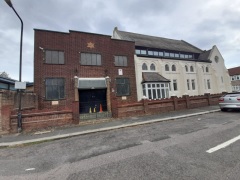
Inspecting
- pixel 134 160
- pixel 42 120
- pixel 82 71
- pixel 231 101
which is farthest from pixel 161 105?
pixel 134 160

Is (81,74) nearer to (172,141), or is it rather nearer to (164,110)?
(164,110)

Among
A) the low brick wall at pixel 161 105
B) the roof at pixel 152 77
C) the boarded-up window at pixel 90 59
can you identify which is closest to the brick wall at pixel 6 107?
the low brick wall at pixel 161 105

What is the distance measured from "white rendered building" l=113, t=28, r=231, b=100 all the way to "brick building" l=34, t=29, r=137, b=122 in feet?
7.89

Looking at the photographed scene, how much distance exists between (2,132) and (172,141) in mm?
9645

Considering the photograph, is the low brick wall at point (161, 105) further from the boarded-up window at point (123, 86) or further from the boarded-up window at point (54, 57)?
the boarded-up window at point (54, 57)

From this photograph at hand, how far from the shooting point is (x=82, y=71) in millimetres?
16656

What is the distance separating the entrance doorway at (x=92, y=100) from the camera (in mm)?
16506

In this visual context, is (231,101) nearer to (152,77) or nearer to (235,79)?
(152,77)

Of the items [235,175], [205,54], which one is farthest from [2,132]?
[205,54]

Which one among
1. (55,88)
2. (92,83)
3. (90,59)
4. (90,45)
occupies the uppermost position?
(90,45)

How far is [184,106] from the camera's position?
15.4 m

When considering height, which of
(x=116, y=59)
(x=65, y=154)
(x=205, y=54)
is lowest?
(x=65, y=154)

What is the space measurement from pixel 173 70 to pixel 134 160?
22372 mm

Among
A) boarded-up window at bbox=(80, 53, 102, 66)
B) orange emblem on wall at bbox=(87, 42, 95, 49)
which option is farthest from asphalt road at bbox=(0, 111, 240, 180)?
orange emblem on wall at bbox=(87, 42, 95, 49)
